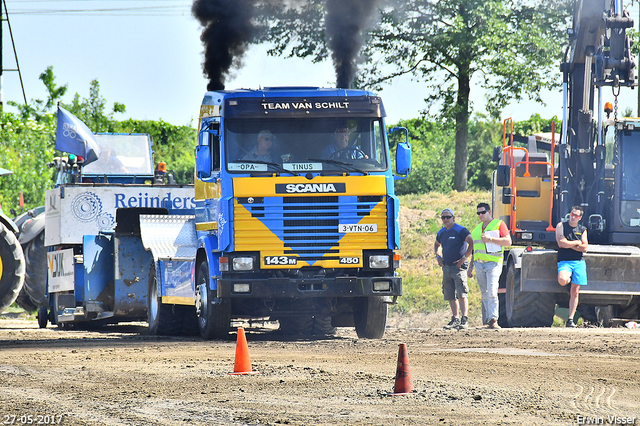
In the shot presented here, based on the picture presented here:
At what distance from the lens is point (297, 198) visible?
1243 cm

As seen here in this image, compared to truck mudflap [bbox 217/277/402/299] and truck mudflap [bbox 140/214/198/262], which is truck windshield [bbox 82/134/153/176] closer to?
truck mudflap [bbox 140/214/198/262]

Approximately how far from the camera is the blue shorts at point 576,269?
15.1m

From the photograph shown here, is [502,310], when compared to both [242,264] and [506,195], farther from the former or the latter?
[242,264]

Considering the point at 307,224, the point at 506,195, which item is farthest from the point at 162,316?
the point at 506,195

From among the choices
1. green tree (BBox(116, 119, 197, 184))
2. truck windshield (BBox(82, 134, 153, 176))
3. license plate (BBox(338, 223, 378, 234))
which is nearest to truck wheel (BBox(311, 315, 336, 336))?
license plate (BBox(338, 223, 378, 234))

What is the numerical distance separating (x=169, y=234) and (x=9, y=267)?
2.53 m

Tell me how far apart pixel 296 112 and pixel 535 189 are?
5939 millimetres

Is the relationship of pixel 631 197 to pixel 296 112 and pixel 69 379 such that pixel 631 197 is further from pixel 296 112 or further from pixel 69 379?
pixel 69 379

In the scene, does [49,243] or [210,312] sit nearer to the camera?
[210,312]

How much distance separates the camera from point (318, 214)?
493 inches

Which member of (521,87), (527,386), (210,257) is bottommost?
(527,386)

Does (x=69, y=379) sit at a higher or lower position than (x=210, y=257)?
lower

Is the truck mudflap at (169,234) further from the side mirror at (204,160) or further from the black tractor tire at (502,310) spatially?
the black tractor tire at (502,310)

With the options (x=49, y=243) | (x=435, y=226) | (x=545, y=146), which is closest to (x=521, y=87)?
(x=435, y=226)
